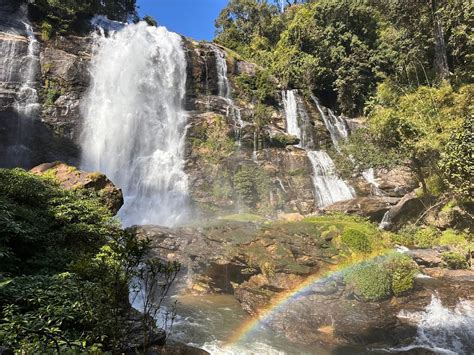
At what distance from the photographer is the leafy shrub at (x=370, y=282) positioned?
37.9ft

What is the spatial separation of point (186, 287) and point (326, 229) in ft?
20.2

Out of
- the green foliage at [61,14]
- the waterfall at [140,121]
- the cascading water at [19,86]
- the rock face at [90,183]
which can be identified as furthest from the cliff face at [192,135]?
the rock face at [90,183]

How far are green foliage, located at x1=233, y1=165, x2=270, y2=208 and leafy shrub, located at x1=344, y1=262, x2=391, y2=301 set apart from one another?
12.6 m

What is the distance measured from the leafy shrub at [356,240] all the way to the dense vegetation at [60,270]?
349 inches

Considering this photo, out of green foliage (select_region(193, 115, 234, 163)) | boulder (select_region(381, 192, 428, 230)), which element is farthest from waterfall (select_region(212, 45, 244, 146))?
boulder (select_region(381, 192, 428, 230))

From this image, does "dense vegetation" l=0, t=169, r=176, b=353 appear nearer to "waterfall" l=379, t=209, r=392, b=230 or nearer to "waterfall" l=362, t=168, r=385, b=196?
"waterfall" l=379, t=209, r=392, b=230

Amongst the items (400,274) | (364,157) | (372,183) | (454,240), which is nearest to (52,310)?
(400,274)

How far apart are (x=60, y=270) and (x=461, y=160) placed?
658 inches

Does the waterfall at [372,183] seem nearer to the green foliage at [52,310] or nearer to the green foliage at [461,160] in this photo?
the green foliage at [461,160]

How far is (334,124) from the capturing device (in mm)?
33750

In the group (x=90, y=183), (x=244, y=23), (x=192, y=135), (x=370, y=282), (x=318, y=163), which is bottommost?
(x=370, y=282)

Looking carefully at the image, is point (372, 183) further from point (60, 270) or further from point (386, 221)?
point (60, 270)

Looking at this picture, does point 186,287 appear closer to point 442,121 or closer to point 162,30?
point 442,121

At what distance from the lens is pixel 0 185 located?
905cm
